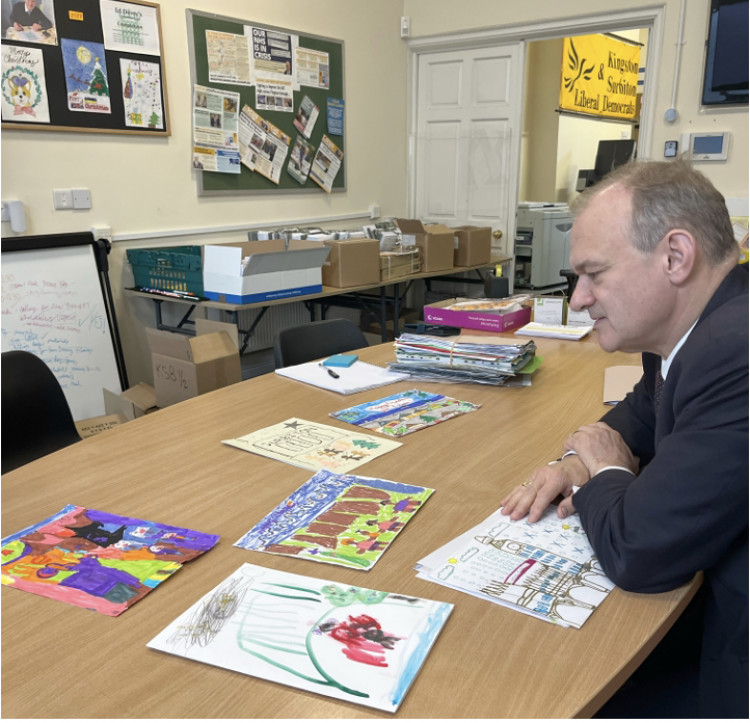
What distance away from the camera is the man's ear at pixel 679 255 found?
98cm

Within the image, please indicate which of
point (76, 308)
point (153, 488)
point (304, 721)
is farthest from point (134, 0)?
point (304, 721)

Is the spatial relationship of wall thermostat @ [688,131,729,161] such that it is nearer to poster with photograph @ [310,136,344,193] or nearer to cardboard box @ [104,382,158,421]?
poster with photograph @ [310,136,344,193]

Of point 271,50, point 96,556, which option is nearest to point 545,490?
point 96,556

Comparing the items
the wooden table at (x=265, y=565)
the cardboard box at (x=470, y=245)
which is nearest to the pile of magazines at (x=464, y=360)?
the wooden table at (x=265, y=565)

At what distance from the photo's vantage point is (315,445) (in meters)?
1.44

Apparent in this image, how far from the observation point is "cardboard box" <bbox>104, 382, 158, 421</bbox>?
9.75 feet

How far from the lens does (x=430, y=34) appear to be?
534cm

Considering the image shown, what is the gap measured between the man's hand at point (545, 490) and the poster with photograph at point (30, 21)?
10.6ft

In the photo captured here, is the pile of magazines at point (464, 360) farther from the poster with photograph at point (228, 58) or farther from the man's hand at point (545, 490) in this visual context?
the poster with photograph at point (228, 58)

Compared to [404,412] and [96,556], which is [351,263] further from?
[96,556]

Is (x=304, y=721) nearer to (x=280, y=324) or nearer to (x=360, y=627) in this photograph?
(x=360, y=627)

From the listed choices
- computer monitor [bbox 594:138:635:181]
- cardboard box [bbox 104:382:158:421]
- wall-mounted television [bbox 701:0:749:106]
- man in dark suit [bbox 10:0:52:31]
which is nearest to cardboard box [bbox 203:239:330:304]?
cardboard box [bbox 104:382:158:421]

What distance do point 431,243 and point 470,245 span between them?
458mm

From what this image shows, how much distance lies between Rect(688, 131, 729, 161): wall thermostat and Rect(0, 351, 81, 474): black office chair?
13.3 feet
